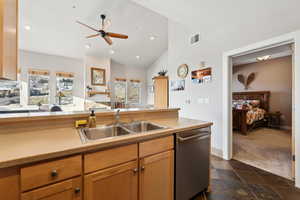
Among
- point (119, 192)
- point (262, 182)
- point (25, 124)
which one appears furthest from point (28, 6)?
point (262, 182)

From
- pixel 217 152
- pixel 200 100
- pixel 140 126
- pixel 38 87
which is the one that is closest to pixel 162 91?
pixel 200 100

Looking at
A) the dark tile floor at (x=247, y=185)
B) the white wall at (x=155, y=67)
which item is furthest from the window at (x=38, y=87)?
the dark tile floor at (x=247, y=185)

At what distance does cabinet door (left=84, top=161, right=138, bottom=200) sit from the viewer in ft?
3.01

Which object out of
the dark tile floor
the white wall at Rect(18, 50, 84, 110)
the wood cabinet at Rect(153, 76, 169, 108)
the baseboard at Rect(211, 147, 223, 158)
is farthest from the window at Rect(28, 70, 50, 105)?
the dark tile floor

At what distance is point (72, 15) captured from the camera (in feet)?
12.1

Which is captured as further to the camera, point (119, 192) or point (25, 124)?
point (25, 124)

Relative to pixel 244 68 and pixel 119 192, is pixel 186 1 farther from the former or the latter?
pixel 244 68

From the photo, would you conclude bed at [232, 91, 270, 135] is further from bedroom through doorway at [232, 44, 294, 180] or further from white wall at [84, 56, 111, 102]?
white wall at [84, 56, 111, 102]

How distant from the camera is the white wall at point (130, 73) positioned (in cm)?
671

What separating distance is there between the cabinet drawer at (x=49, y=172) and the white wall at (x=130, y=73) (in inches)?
242

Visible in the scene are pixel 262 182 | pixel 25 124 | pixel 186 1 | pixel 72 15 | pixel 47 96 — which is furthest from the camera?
pixel 47 96

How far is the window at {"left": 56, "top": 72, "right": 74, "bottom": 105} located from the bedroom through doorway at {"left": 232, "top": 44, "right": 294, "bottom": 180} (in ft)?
20.3

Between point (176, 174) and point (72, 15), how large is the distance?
468 cm

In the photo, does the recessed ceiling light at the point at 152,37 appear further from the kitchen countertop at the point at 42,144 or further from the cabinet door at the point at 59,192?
the cabinet door at the point at 59,192
